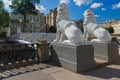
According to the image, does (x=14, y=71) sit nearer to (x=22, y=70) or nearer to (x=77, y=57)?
(x=22, y=70)

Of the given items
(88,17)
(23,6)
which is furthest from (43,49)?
(23,6)

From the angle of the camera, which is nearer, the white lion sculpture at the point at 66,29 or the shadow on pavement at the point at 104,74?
the shadow on pavement at the point at 104,74

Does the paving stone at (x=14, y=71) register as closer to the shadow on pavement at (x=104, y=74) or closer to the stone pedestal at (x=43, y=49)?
the stone pedestal at (x=43, y=49)

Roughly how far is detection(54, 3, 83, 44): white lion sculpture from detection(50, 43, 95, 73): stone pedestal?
21 cm

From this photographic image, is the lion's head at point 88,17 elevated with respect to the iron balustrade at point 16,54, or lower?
elevated

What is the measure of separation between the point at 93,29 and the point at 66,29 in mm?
1432

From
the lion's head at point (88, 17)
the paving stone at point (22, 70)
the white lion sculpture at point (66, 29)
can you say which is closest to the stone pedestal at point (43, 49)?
the white lion sculpture at point (66, 29)

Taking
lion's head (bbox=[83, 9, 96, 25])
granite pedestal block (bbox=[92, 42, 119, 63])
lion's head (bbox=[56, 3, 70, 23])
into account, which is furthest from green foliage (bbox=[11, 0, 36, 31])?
granite pedestal block (bbox=[92, 42, 119, 63])

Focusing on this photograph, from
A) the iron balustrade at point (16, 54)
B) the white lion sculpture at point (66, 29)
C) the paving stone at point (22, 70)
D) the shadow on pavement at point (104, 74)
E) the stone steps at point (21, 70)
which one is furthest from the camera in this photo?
the iron balustrade at point (16, 54)

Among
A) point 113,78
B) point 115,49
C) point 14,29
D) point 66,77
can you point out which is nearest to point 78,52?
point 66,77

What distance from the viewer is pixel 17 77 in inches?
142

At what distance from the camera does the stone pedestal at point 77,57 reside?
12.6 ft

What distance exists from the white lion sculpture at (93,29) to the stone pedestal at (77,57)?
1.08m

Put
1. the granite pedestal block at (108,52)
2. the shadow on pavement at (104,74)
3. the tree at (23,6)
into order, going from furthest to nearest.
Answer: the tree at (23,6) < the granite pedestal block at (108,52) < the shadow on pavement at (104,74)
